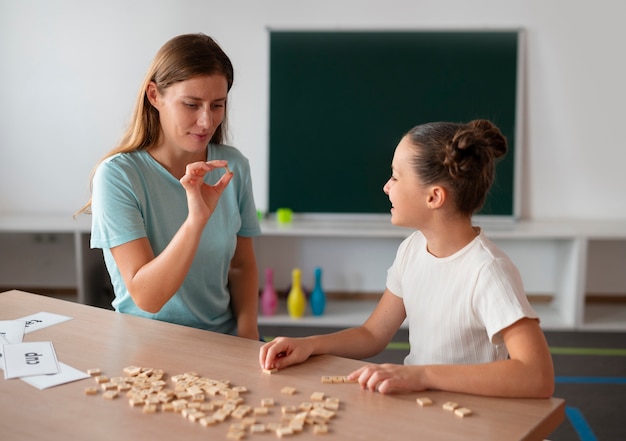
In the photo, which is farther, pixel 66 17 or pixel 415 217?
pixel 66 17

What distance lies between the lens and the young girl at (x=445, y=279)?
5.19ft

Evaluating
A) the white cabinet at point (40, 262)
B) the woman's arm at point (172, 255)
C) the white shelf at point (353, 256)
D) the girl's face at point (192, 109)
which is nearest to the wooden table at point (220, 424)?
the woman's arm at point (172, 255)

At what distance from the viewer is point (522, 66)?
14.4 ft

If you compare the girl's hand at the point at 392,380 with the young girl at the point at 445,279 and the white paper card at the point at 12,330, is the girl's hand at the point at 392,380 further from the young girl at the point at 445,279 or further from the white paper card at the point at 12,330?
the white paper card at the point at 12,330

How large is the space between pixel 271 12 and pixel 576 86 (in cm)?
188

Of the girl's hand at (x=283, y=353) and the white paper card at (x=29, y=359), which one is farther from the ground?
the girl's hand at (x=283, y=353)

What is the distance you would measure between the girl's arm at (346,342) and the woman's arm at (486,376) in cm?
18

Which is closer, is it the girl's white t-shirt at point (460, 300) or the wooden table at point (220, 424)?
the wooden table at point (220, 424)

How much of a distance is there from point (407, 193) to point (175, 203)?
0.71 metres

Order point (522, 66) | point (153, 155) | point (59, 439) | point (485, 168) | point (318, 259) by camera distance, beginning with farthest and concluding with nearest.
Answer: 1. point (318, 259)
2. point (522, 66)
3. point (153, 155)
4. point (485, 168)
5. point (59, 439)

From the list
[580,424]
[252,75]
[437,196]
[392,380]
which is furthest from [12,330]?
[252,75]

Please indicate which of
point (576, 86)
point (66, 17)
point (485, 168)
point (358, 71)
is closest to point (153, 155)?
point (485, 168)

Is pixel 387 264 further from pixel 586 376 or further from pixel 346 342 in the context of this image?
pixel 346 342

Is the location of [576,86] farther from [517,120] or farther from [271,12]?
[271,12]
